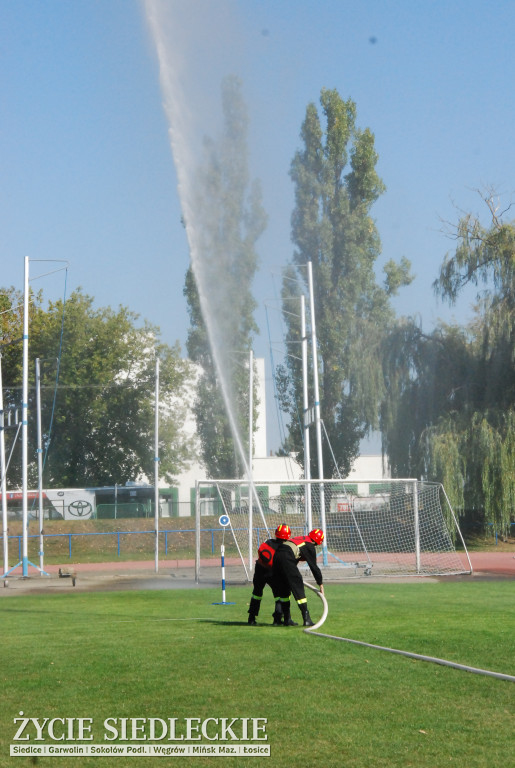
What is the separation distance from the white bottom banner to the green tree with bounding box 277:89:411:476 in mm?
33318

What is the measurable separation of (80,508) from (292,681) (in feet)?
119

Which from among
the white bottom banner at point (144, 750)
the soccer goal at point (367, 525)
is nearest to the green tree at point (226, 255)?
the soccer goal at point (367, 525)

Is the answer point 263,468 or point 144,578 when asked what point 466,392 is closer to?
point 144,578

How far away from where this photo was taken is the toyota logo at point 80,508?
43.3 m

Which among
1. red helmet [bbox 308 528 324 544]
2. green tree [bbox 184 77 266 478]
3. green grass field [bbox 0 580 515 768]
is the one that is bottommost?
green grass field [bbox 0 580 515 768]

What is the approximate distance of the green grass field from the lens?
21.3 ft

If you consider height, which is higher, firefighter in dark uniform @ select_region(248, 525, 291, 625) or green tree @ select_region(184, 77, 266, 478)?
green tree @ select_region(184, 77, 266, 478)

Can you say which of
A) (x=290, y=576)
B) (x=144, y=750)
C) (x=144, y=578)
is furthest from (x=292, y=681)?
(x=144, y=578)

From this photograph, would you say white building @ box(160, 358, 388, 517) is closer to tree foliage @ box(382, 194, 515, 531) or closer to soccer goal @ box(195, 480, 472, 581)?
tree foliage @ box(382, 194, 515, 531)

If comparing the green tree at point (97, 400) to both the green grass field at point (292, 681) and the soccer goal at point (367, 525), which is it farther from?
→ the green grass field at point (292, 681)

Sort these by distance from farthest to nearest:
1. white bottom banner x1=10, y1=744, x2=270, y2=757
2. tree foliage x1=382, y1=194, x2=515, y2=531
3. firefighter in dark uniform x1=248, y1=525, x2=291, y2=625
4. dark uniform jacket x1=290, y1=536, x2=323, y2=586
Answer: tree foliage x1=382, y1=194, x2=515, y2=531 → dark uniform jacket x1=290, y1=536, x2=323, y2=586 → firefighter in dark uniform x1=248, y1=525, x2=291, y2=625 → white bottom banner x1=10, y1=744, x2=270, y2=757

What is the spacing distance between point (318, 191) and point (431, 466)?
16548 millimetres

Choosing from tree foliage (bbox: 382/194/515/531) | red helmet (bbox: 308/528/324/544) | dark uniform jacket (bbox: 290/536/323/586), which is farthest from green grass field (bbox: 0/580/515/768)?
tree foliage (bbox: 382/194/515/531)

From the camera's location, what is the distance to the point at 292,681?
28.9 ft
